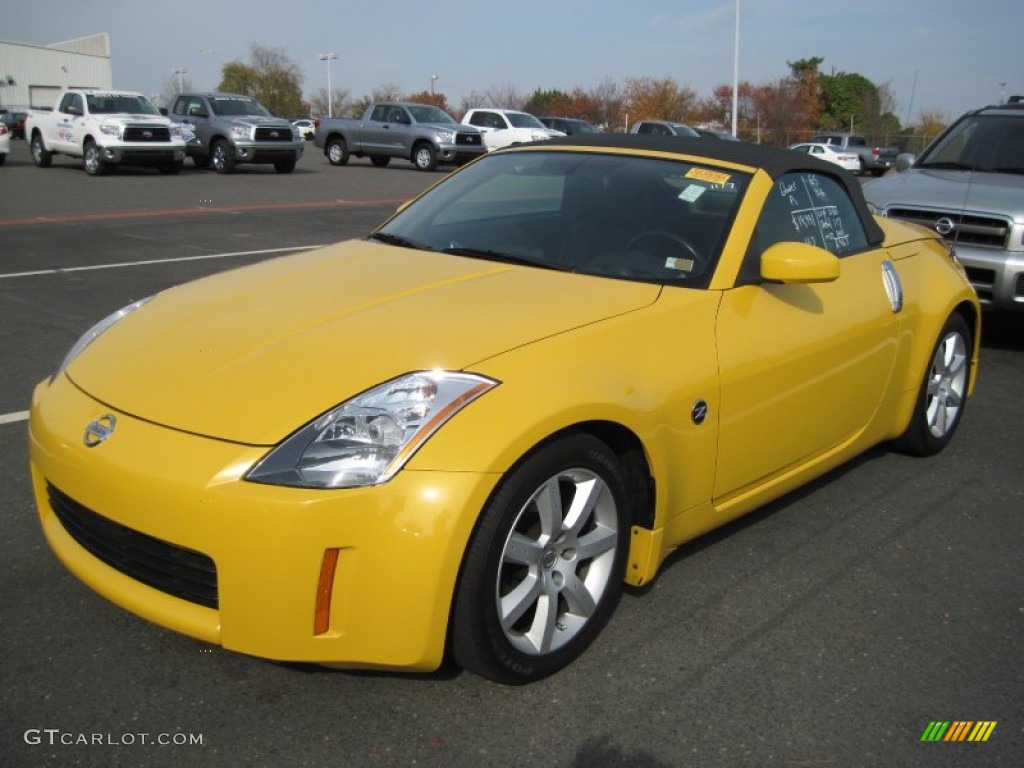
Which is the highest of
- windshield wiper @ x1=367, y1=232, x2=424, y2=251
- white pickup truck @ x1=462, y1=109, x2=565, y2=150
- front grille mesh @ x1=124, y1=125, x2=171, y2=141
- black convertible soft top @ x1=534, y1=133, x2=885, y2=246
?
white pickup truck @ x1=462, y1=109, x2=565, y2=150

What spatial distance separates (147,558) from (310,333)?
2.59 feet

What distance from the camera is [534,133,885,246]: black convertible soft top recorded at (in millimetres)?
3854

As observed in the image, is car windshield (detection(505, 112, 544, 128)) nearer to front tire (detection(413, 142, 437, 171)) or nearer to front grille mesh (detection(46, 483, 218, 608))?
front tire (detection(413, 142, 437, 171))

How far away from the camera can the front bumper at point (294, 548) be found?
2.38 meters

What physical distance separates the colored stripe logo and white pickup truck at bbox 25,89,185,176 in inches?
827

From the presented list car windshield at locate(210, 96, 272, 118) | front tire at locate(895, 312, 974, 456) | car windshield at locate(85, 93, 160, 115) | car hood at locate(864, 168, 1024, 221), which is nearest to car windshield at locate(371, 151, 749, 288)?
front tire at locate(895, 312, 974, 456)

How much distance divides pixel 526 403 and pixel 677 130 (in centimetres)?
2736

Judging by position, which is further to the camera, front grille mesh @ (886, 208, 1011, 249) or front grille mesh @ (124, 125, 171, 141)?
front grille mesh @ (124, 125, 171, 141)

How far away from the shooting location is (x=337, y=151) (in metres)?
28.3

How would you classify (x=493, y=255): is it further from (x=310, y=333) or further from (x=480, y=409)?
(x=480, y=409)

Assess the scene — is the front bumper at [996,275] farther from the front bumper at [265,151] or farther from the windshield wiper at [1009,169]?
the front bumper at [265,151]

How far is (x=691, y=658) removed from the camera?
2.97 m

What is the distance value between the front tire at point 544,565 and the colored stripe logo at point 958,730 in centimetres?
94

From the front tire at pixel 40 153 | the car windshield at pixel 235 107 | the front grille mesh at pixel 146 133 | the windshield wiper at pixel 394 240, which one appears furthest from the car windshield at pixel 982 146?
the front tire at pixel 40 153
